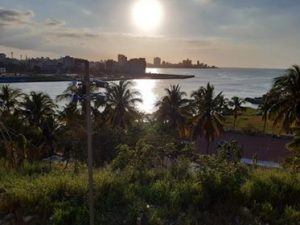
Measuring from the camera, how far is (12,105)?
27.9 m

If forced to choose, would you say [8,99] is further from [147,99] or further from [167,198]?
[147,99]

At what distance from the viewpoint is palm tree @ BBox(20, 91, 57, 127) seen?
26797 mm

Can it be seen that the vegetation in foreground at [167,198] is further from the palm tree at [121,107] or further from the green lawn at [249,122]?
the green lawn at [249,122]

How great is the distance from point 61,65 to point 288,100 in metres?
16.0

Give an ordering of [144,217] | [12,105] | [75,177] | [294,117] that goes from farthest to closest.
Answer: [12,105] < [294,117] < [75,177] < [144,217]

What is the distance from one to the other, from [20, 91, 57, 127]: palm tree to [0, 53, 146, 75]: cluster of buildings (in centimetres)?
224

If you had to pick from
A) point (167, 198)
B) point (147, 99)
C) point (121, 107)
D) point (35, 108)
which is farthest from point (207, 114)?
point (147, 99)

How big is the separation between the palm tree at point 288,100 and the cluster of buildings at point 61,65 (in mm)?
10132

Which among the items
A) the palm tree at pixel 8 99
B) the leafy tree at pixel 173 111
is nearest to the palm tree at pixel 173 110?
the leafy tree at pixel 173 111

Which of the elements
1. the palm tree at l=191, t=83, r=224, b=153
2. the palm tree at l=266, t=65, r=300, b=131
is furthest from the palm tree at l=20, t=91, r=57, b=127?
the palm tree at l=266, t=65, r=300, b=131

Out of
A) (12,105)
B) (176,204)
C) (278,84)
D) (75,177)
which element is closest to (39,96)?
(12,105)

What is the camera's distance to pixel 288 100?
2233 cm

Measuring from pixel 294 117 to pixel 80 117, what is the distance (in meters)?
14.0

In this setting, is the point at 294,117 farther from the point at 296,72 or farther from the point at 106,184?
the point at 106,184
